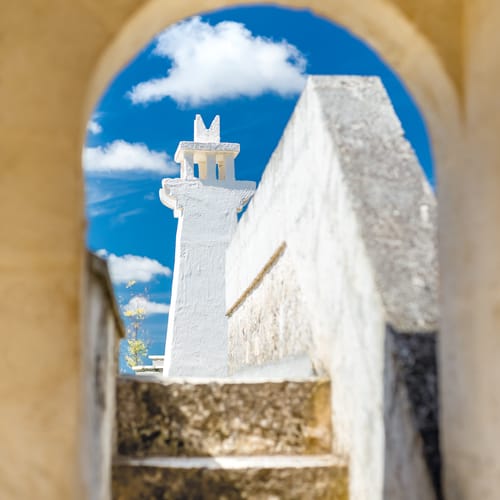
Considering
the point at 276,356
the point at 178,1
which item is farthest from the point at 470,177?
the point at 276,356

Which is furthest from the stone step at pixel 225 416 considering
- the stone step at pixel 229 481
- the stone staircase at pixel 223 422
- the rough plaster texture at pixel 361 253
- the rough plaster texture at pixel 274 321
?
the rough plaster texture at pixel 274 321

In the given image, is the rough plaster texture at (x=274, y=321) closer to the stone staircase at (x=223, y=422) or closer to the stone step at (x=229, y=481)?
the stone staircase at (x=223, y=422)

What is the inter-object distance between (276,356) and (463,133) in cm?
260

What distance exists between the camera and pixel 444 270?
218 centimetres

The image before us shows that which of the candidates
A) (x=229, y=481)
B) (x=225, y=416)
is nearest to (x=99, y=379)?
(x=229, y=481)

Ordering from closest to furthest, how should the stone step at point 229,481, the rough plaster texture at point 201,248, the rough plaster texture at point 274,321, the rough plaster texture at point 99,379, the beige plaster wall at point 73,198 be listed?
1. the beige plaster wall at point 73,198
2. the rough plaster texture at point 99,379
3. the stone step at point 229,481
4. the rough plaster texture at point 274,321
5. the rough plaster texture at point 201,248

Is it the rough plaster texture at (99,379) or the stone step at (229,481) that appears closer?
the rough plaster texture at (99,379)

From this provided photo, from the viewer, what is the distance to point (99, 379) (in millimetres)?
2213

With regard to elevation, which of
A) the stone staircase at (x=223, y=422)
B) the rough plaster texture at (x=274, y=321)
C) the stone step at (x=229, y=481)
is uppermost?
the rough plaster texture at (x=274, y=321)

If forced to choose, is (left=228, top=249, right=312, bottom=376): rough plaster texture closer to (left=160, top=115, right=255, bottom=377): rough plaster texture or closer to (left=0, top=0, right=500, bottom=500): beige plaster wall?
(left=0, top=0, right=500, bottom=500): beige plaster wall

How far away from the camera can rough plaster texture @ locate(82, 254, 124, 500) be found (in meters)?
1.95

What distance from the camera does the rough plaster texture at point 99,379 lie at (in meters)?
1.95

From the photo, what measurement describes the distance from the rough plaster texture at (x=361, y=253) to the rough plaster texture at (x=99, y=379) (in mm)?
796

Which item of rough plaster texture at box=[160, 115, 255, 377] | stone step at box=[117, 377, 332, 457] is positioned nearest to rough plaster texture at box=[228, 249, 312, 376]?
stone step at box=[117, 377, 332, 457]
